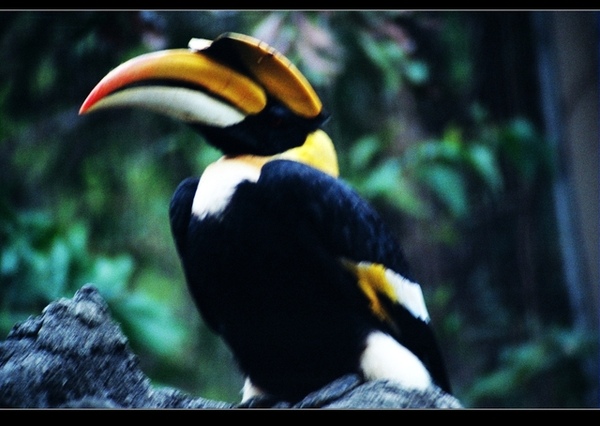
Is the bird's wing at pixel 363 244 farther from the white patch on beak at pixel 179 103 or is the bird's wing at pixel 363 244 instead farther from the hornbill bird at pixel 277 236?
the white patch on beak at pixel 179 103

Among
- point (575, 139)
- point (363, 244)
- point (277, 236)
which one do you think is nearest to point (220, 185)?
point (277, 236)

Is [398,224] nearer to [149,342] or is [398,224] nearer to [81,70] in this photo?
[149,342]

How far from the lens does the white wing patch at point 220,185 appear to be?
1383 millimetres

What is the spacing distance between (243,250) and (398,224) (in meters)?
1.17

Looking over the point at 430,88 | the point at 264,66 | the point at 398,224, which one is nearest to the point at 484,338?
the point at 398,224

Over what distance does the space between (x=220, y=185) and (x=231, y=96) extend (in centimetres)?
16

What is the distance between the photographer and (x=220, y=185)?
54.8 inches

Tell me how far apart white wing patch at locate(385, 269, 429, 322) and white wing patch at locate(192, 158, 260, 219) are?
0.95 feet

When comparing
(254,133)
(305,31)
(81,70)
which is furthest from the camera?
(81,70)

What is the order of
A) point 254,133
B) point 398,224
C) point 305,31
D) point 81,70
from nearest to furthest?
point 254,133, point 305,31, point 81,70, point 398,224

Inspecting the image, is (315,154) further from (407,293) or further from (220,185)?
(407,293)

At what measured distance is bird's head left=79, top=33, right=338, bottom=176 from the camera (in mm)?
1401

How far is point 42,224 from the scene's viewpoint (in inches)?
82.7

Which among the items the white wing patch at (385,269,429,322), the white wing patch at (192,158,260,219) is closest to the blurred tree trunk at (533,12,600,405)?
the white wing patch at (385,269,429,322)
